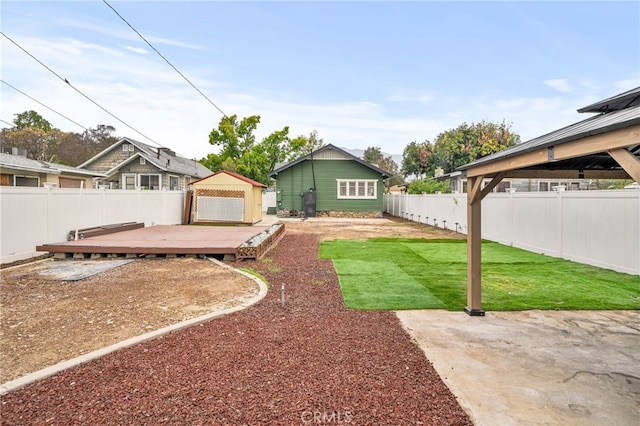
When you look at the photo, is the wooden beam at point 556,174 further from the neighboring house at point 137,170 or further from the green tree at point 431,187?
the neighboring house at point 137,170

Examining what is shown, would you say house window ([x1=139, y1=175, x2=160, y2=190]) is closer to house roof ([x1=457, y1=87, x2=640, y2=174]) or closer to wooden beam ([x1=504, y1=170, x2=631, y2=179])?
house roof ([x1=457, y1=87, x2=640, y2=174])

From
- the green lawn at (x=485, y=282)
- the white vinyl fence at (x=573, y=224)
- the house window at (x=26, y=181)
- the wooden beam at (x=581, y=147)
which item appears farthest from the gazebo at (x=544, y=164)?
the house window at (x=26, y=181)

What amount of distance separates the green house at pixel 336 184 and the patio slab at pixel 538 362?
2070 cm

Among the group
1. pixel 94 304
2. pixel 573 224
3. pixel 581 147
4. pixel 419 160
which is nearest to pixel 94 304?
pixel 94 304

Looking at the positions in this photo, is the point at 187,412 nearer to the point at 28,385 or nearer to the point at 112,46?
the point at 28,385

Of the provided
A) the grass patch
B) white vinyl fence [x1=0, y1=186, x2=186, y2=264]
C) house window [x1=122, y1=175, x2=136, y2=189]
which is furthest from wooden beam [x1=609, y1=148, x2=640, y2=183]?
house window [x1=122, y1=175, x2=136, y2=189]

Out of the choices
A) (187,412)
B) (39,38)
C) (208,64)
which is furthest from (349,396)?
(208,64)

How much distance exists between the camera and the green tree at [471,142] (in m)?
38.0

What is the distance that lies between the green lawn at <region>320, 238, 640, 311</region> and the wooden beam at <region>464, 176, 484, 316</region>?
302mm

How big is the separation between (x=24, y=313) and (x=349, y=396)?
4.25 metres

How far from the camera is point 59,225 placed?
30.1 ft

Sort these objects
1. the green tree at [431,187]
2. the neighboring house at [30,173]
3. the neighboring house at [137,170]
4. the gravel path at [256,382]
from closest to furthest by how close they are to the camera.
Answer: the gravel path at [256,382]
the neighboring house at [30,173]
the green tree at [431,187]
the neighboring house at [137,170]

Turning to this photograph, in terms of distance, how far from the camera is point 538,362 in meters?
3.32

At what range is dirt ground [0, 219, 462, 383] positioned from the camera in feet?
11.7
